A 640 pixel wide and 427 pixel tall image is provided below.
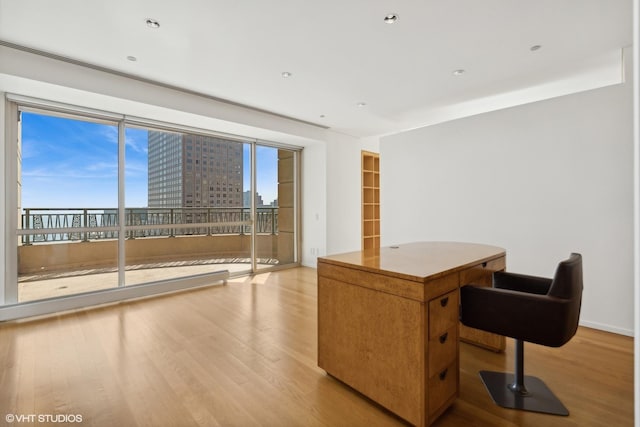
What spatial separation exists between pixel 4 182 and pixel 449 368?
15.1ft

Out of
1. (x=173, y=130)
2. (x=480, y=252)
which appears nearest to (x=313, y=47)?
(x=480, y=252)

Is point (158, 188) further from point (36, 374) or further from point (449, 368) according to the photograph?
point (449, 368)

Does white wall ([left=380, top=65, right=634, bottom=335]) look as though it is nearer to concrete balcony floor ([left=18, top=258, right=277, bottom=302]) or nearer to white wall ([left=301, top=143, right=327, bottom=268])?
white wall ([left=301, top=143, right=327, bottom=268])

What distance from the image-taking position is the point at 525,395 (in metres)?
1.83

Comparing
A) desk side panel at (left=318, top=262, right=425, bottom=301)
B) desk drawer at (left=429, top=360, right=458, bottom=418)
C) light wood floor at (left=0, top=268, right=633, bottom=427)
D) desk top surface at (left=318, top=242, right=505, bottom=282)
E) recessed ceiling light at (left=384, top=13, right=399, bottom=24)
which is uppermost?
recessed ceiling light at (left=384, top=13, right=399, bottom=24)

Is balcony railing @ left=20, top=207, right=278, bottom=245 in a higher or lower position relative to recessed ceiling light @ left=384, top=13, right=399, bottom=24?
lower

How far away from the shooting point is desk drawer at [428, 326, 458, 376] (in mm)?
1527

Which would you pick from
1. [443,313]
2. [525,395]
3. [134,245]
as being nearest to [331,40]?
[443,313]

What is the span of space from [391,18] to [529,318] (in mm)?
2348

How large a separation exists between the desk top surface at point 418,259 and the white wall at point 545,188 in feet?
4.63

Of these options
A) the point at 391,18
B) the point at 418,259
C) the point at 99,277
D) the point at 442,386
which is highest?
the point at 391,18

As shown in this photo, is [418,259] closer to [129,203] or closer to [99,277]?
[129,203]

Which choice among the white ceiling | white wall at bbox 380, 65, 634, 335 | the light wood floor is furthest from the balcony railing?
white wall at bbox 380, 65, 634, 335

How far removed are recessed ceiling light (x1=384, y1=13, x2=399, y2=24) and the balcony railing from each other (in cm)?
387
